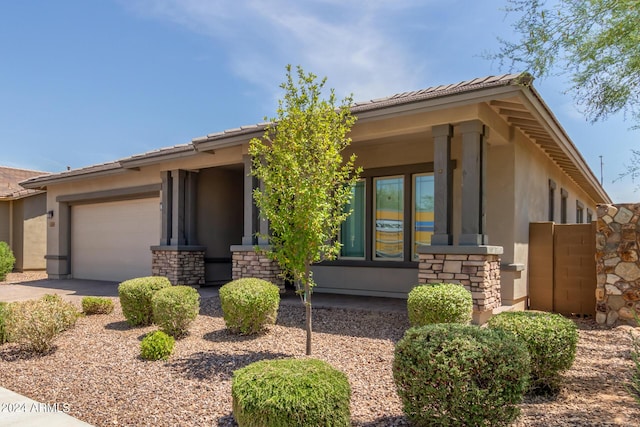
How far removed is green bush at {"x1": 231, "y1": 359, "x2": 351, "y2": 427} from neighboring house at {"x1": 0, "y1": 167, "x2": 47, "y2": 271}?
18.9m

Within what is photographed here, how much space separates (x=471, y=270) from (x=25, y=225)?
742 inches

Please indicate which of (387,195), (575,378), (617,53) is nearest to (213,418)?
(575,378)

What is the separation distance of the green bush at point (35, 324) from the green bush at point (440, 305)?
4898 mm

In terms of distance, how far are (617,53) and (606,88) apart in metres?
0.53

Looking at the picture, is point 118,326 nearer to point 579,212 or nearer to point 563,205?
point 563,205

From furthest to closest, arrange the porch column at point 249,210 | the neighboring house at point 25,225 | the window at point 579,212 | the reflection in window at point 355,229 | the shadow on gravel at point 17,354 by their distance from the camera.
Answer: the neighboring house at point 25,225, the window at point 579,212, the reflection in window at point 355,229, the porch column at point 249,210, the shadow on gravel at point 17,354

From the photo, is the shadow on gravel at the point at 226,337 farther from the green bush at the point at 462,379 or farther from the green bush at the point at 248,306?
the green bush at the point at 462,379

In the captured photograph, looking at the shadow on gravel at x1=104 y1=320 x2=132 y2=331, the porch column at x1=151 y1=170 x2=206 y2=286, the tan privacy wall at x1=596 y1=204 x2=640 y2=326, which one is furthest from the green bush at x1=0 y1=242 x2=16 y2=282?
the tan privacy wall at x1=596 y1=204 x2=640 y2=326

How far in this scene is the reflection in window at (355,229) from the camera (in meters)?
10.4

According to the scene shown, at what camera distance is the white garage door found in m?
13.5

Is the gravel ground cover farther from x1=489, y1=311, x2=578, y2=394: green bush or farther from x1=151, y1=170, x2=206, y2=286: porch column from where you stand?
x1=151, y1=170, x2=206, y2=286: porch column

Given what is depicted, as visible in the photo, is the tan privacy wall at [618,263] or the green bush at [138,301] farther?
the tan privacy wall at [618,263]

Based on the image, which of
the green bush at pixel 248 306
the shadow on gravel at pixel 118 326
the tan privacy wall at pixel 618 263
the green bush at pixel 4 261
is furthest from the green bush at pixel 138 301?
the green bush at pixel 4 261

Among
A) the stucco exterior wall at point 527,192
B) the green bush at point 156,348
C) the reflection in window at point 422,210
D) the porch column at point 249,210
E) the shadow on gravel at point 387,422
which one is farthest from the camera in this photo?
the porch column at point 249,210
